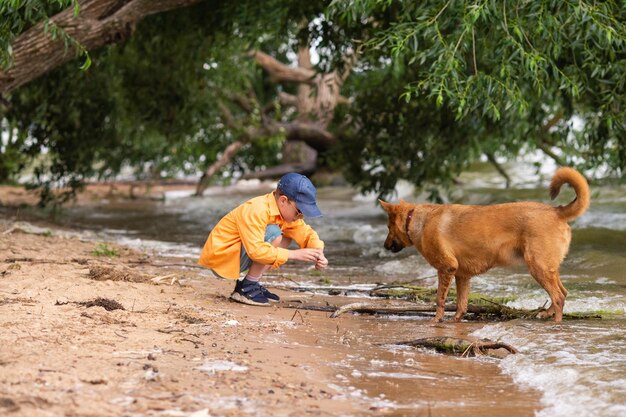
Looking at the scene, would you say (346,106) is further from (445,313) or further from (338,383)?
(338,383)

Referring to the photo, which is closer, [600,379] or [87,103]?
[600,379]

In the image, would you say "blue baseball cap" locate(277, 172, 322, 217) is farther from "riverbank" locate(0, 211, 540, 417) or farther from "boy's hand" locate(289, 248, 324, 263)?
"riverbank" locate(0, 211, 540, 417)

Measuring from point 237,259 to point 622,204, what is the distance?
14.4m

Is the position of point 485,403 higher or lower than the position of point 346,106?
lower

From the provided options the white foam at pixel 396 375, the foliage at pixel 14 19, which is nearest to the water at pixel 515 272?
the white foam at pixel 396 375

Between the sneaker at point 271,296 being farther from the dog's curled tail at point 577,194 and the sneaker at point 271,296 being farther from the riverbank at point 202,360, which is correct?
the dog's curled tail at point 577,194

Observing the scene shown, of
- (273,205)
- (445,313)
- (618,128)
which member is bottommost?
(445,313)

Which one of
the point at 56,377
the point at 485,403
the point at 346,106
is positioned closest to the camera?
the point at 56,377

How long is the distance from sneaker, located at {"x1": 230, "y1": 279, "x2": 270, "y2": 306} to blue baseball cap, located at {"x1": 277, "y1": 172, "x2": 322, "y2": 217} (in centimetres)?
89

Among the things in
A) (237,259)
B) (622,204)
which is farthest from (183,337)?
(622,204)

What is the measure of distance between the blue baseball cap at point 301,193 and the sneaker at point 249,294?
885 millimetres

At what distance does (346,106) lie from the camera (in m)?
19.7

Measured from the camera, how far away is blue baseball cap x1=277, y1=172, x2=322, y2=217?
746 centimetres

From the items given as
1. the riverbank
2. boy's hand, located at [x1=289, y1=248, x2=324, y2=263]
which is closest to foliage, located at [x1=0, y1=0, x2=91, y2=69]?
the riverbank
